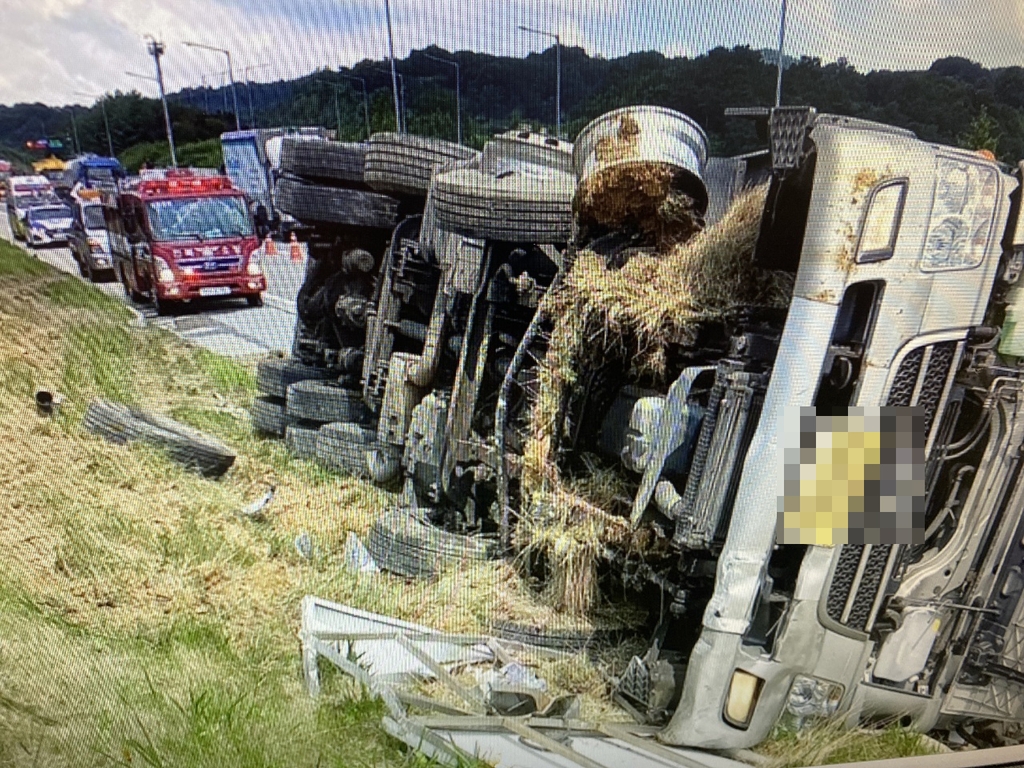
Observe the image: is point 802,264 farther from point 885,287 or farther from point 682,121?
point 682,121

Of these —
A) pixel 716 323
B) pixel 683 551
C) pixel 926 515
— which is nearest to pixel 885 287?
pixel 716 323

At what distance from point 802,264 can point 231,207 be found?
4.05 feet

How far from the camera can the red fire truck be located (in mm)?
1496

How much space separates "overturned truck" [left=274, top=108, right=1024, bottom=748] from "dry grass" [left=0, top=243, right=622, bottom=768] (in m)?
0.61

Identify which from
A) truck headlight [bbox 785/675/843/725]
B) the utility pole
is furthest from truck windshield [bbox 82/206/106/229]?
truck headlight [bbox 785/675/843/725]

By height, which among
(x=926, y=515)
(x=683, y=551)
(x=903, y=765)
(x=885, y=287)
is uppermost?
(x=885, y=287)

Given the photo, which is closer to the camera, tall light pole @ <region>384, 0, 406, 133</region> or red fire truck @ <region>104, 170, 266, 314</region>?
tall light pole @ <region>384, 0, 406, 133</region>

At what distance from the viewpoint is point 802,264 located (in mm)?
1256

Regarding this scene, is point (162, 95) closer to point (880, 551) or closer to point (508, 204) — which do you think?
point (508, 204)

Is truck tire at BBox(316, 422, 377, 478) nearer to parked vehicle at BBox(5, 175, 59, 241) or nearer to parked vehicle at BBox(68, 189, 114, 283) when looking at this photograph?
parked vehicle at BBox(68, 189, 114, 283)

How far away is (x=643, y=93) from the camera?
1.40 m

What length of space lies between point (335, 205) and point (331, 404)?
0.56m

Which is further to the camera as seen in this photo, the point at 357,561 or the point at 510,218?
the point at 357,561

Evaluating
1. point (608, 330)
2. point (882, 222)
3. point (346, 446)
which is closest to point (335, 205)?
point (346, 446)
